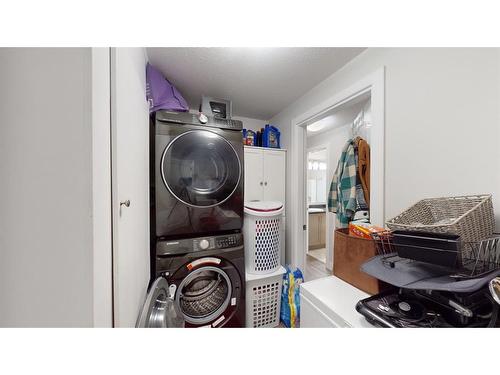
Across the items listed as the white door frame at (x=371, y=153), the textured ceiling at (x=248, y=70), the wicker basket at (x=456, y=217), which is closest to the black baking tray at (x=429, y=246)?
the wicker basket at (x=456, y=217)

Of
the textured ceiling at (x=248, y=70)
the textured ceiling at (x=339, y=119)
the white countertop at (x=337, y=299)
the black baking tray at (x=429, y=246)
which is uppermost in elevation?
the textured ceiling at (x=339, y=119)

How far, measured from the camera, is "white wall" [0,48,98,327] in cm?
30

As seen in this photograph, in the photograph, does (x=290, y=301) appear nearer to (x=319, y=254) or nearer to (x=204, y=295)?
(x=204, y=295)

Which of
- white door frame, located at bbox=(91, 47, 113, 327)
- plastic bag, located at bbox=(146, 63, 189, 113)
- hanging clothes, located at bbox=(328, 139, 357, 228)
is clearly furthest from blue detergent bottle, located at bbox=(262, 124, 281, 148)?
white door frame, located at bbox=(91, 47, 113, 327)

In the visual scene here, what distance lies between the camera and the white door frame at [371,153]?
3.05ft

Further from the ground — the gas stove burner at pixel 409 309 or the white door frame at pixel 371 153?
the white door frame at pixel 371 153

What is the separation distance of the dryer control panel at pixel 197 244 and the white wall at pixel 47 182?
764 mm

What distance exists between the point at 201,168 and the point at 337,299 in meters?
1.08

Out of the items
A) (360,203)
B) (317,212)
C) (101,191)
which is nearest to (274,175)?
(360,203)

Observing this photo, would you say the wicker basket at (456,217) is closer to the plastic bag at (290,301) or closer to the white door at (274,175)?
the plastic bag at (290,301)

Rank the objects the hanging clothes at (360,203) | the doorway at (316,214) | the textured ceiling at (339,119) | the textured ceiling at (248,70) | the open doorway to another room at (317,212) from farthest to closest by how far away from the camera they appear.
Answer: the open doorway to another room at (317,212) < the doorway at (316,214) < the textured ceiling at (339,119) < the hanging clothes at (360,203) < the textured ceiling at (248,70)

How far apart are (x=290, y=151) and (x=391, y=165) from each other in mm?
941
